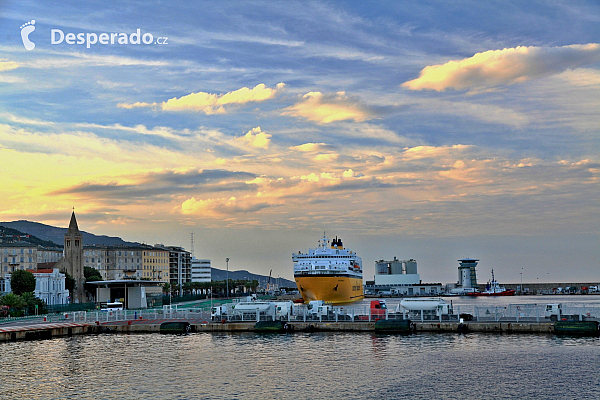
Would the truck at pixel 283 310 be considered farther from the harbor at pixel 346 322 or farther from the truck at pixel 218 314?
the truck at pixel 218 314

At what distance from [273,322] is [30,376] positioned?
3140 centimetres

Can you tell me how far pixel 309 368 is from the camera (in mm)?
48094

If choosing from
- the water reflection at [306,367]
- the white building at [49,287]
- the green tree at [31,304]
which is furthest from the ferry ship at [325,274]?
the water reflection at [306,367]

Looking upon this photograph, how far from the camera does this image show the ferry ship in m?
148

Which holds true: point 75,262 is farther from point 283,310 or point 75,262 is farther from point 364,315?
point 364,315

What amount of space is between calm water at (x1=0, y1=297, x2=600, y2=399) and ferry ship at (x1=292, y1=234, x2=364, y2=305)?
79.1 m

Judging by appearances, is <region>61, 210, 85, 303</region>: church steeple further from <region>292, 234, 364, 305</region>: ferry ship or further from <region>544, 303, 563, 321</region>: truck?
<region>544, 303, 563, 321</region>: truck

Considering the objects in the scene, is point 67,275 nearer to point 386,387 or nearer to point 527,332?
point 527,332

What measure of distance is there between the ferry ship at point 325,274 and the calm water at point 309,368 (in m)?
79.1

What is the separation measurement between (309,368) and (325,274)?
10052cm

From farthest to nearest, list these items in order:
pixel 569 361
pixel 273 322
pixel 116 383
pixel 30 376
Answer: pixel 273 322
pixel 569 361
pixel 30 376
pixel 116 383

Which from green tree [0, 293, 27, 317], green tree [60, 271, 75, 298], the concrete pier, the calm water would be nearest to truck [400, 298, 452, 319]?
the concrete pier

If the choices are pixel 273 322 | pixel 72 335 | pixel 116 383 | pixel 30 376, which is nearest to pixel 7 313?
→ pixel 72 335

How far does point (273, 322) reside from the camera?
239ft
